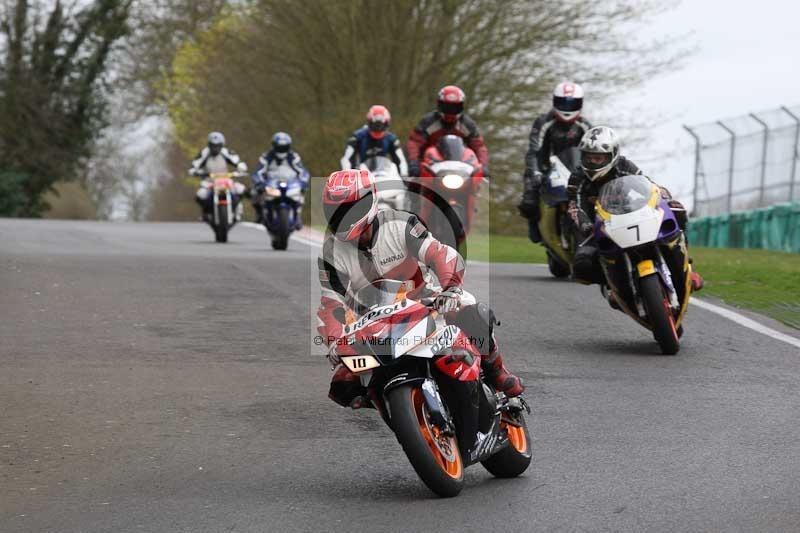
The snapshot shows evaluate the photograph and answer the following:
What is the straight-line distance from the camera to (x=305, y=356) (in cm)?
1127

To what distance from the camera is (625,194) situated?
11.7 m

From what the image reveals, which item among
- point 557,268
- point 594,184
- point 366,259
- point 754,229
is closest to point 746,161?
point 754,229

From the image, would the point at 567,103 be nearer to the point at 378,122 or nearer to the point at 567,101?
the point at 567,101

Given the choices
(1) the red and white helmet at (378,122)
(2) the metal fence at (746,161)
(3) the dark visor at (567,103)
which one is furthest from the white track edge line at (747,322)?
(2) the metal fence at (746,161)

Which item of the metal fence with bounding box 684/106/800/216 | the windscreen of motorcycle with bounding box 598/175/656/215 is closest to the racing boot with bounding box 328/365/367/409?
the windscreen of motorcycle with bounding box 598/175/656/215

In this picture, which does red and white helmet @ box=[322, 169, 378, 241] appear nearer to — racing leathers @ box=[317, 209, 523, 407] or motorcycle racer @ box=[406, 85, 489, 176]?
racing leathers @ box=[317, 209, 523, 407]

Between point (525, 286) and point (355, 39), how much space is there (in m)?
23.9

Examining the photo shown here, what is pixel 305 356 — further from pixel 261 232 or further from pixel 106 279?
pixel 261 232

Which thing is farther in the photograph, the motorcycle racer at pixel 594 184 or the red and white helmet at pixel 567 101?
the red and white helmet at pixel 567 101

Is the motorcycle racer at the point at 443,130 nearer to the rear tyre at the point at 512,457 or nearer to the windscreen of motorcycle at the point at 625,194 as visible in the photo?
the windscreen of motorcycle at the point at 625,194

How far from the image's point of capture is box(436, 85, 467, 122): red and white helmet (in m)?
17.2

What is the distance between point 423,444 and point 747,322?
732 cm

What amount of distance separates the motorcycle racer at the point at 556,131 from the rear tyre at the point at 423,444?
9.78m

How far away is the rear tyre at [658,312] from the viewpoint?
11297mm
